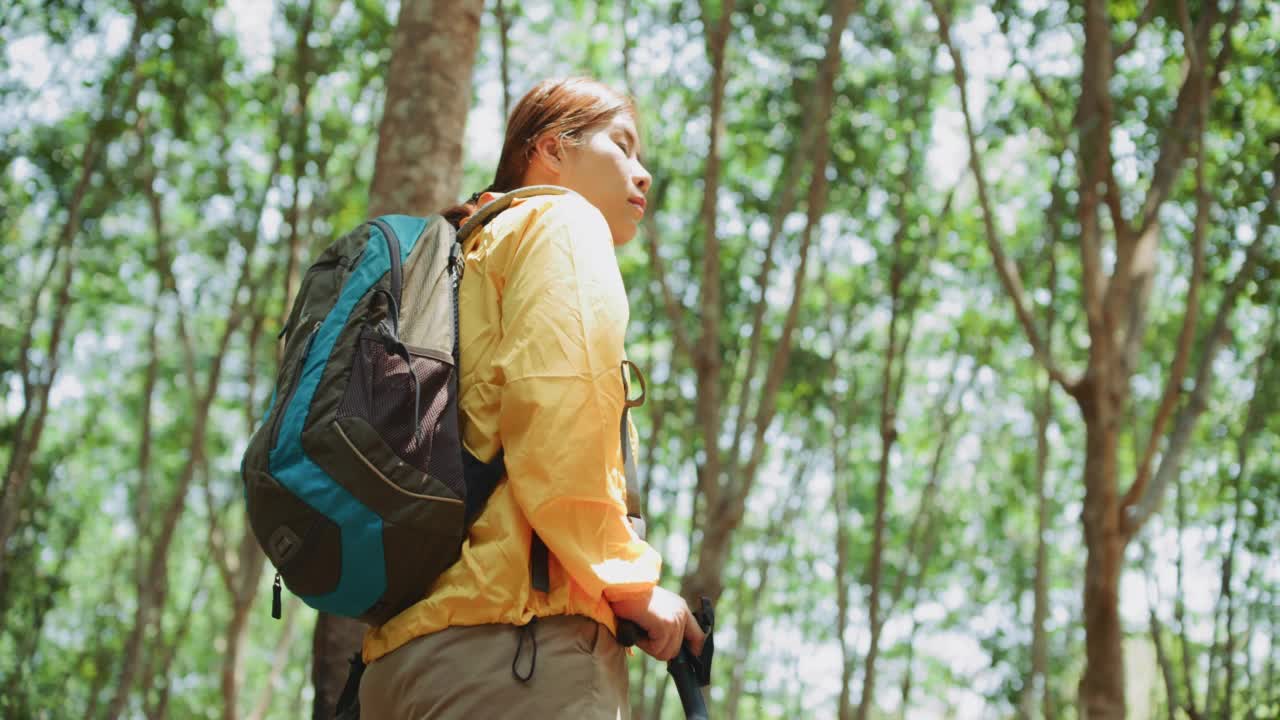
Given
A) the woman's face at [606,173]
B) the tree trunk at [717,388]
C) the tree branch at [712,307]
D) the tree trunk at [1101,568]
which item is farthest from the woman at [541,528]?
the tree branch at [712,307]

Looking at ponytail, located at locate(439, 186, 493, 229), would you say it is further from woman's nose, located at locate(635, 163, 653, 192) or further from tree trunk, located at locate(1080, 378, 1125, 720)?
tree trunk, located at locate(1080, 378, 1125, 720)

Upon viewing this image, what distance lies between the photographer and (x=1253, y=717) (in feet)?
26.8

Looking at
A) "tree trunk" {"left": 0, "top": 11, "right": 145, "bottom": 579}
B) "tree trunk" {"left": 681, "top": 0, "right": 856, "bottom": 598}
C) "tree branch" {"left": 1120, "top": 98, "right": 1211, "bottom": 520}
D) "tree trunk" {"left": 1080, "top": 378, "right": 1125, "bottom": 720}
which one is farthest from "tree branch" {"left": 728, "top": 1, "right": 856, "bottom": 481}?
"tree trunk" {"left": 0, "top": 11, "right": 145, "bottom": 579}

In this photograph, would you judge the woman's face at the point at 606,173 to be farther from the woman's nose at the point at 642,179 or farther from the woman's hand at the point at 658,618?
the woman's hand at the point at 658,618

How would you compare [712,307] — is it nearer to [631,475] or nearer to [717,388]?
[717,388]

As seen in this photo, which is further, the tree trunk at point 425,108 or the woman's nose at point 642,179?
the tree trunk at point 425,108

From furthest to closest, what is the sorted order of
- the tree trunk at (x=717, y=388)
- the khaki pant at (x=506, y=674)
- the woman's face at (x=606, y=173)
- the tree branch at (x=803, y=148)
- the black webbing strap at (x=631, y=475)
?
the tree branch at (x=803, y=148) < the tree trunk at (x=717, y=388) < the woman's face at (x=606, y=173) < the black webbing strap at (x=631, y=475) < the khaki pant at (x=506, y=674)

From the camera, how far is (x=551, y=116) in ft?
6.93

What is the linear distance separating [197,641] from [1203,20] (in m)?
21.8

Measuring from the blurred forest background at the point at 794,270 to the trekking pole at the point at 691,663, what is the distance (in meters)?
1.79

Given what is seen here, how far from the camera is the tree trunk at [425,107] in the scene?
12.1 ft

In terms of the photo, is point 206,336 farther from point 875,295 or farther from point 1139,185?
point 1139,185

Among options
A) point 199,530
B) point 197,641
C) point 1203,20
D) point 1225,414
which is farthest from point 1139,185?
point 197,641

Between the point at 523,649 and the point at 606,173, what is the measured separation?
87 cm
